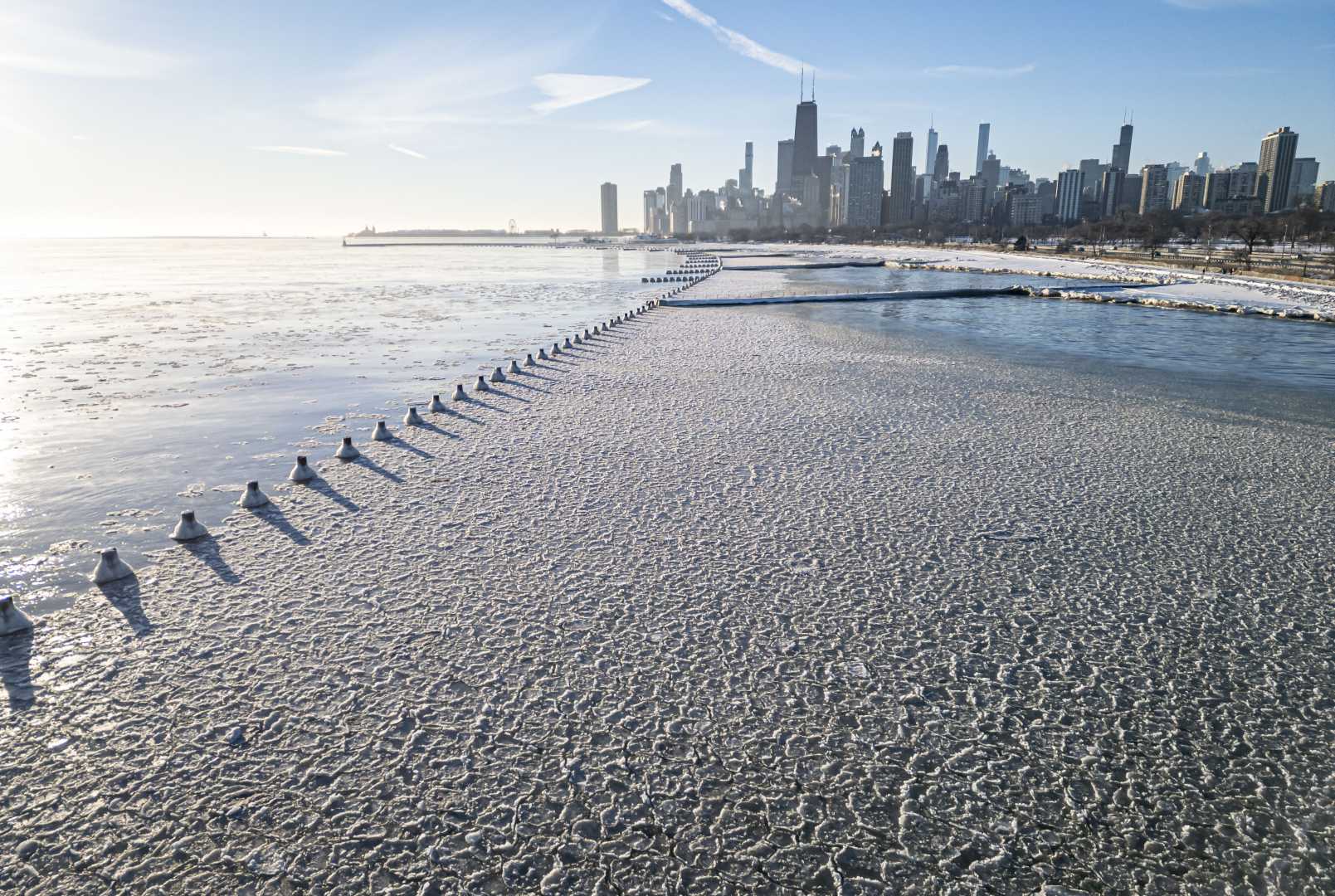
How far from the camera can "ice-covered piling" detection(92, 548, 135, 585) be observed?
6.05 meters

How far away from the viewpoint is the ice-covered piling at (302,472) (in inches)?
343

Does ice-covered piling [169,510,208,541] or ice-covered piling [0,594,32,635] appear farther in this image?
ice-covered piling [169,510,208,541]

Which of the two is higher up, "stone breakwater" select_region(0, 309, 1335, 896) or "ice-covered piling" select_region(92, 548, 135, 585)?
"ice-covered piling" select_region(92, 548, 135, 585)

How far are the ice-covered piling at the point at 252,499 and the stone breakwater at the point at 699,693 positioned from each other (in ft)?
0.62

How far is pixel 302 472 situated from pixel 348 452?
38.8 inches

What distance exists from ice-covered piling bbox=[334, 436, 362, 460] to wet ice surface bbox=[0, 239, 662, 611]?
0.70 meters

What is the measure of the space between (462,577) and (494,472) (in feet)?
9.93

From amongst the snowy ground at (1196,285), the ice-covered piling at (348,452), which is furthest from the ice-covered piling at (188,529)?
the snowy ground at (1196,285)

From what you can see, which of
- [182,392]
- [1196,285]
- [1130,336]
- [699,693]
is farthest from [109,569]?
[1196,285]

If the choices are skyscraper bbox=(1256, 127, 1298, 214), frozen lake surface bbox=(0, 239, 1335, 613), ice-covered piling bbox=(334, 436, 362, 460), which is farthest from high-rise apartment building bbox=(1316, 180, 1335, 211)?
ice-covered piling bbox=(334, 436, 362, 460)

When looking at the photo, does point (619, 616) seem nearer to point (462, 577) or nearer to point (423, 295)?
point (462, 577)

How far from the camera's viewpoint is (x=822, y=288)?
40.8 metres

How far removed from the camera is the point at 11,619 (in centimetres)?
528

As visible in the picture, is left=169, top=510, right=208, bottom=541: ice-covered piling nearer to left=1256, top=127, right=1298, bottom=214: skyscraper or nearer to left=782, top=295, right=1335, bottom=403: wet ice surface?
left=782, top=295, right=1335, bottom=403: wet ice surface
